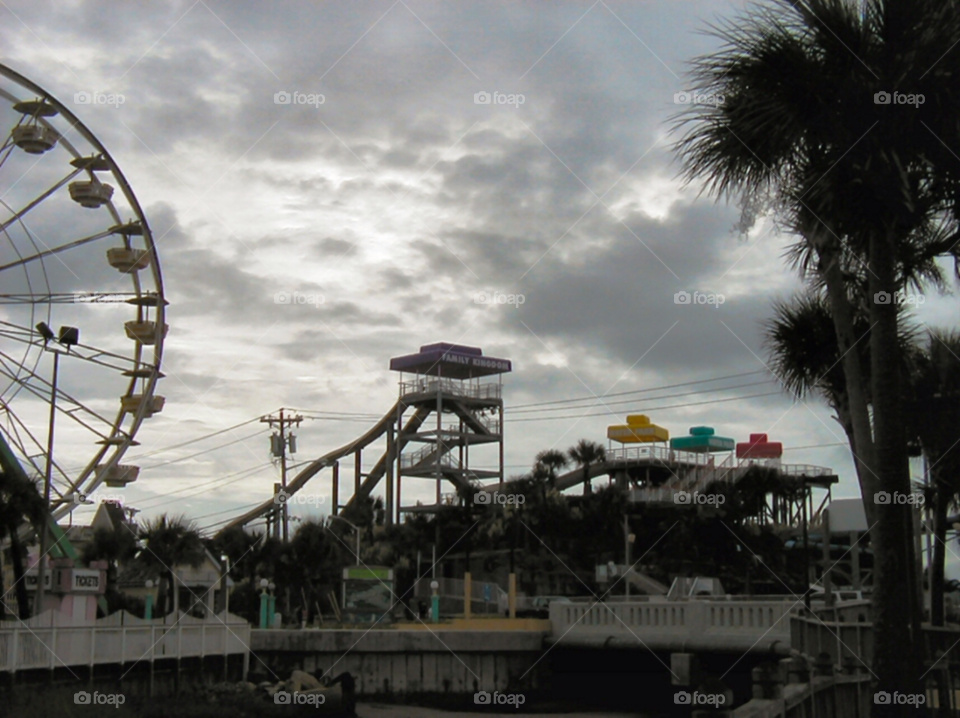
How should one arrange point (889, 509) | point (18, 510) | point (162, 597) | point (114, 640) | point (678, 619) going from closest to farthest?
point (889, 509) → point (114, 640) → point (678, 619) → point (18, 510) → point (162, 597)

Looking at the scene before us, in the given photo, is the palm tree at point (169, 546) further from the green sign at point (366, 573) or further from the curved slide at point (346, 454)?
the curved slide at point (346, 454)

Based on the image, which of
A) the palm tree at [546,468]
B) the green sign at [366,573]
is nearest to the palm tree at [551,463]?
the palm tree at [546,468]

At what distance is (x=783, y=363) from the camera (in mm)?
15664

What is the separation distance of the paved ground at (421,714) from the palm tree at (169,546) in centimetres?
1081

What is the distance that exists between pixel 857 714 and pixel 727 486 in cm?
5007

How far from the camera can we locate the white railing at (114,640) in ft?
69.8

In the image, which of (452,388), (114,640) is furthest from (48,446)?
(452,388)

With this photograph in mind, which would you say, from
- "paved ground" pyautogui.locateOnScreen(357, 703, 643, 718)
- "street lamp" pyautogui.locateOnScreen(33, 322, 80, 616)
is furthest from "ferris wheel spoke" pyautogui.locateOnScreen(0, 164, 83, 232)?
"paved ground" pyautogui.locateOnScreen(357, 703, 643, 718)

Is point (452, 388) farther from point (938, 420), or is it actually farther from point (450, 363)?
point (938, 420)

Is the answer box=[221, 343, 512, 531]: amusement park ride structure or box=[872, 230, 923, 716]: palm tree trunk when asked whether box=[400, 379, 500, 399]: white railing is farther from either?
box=[872, 230, 923, 716]: palm tree trunk

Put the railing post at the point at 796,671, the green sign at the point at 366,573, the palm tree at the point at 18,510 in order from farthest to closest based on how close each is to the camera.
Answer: the green sign at the point at 366,573
the palm tree at the point at 18,510
the railing post at the point at 796,671

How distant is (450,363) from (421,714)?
1572 inches

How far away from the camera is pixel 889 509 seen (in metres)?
10.5

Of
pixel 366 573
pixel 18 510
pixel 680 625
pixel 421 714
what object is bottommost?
pixel 421 714
